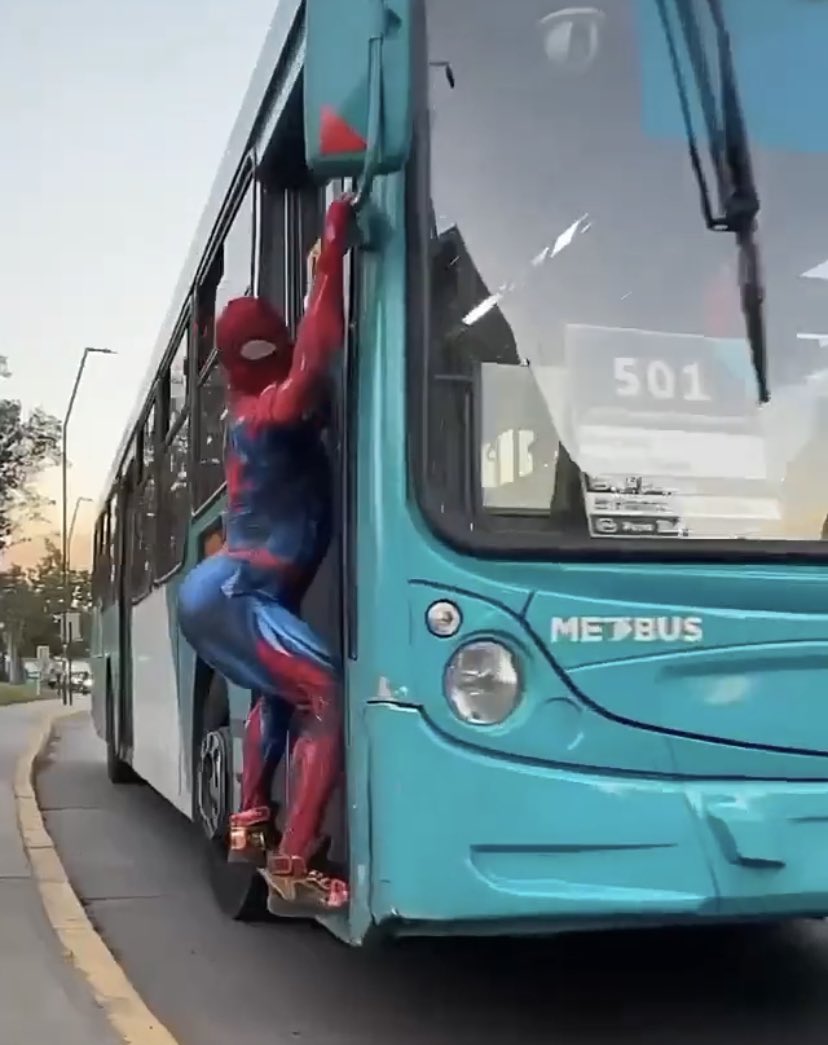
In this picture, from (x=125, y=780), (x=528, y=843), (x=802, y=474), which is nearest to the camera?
(x=528, y=843)

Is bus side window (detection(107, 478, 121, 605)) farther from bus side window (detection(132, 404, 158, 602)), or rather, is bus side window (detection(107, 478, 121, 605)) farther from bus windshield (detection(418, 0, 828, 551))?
bus windshield (detection(418, 0, 828, 551))

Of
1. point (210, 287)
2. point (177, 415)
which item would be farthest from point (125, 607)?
point (210, 287)

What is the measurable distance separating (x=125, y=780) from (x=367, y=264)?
10.5m

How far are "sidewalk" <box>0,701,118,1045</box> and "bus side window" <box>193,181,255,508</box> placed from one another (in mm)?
1883

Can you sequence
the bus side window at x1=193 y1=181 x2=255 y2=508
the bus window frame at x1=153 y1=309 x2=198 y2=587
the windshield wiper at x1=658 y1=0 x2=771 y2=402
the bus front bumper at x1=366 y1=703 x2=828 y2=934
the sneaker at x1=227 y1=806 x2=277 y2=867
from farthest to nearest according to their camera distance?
1. the bus window frame at x1=153 y1=309 x2=198 y2=587
2. the bus side window at x1=193 y1=181 x2=255 y2=508
3. the sneaker at x1=227 y1=806 x2=277 y2=867
4. the windshield wiper at x1=658 y1=0 x2=771 y2=402
5. the bus front bumper at x1=366 y1=703 x2=828 y2=934

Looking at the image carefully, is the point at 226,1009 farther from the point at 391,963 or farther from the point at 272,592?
the point at 272,592

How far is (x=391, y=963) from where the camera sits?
18.2ft

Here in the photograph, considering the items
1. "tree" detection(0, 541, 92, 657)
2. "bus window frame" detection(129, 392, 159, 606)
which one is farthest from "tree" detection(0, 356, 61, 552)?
"bus window frame" detection(129, 392, 159, 606)

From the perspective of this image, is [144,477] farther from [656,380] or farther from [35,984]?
[656,380]

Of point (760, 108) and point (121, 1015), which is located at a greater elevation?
point (760, 108)

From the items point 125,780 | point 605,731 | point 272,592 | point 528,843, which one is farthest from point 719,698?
point 125,780

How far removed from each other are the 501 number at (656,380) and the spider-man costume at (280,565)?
29.8 inches

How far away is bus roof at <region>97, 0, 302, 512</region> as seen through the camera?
474 centimetres

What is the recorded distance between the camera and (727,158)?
13.3ft
